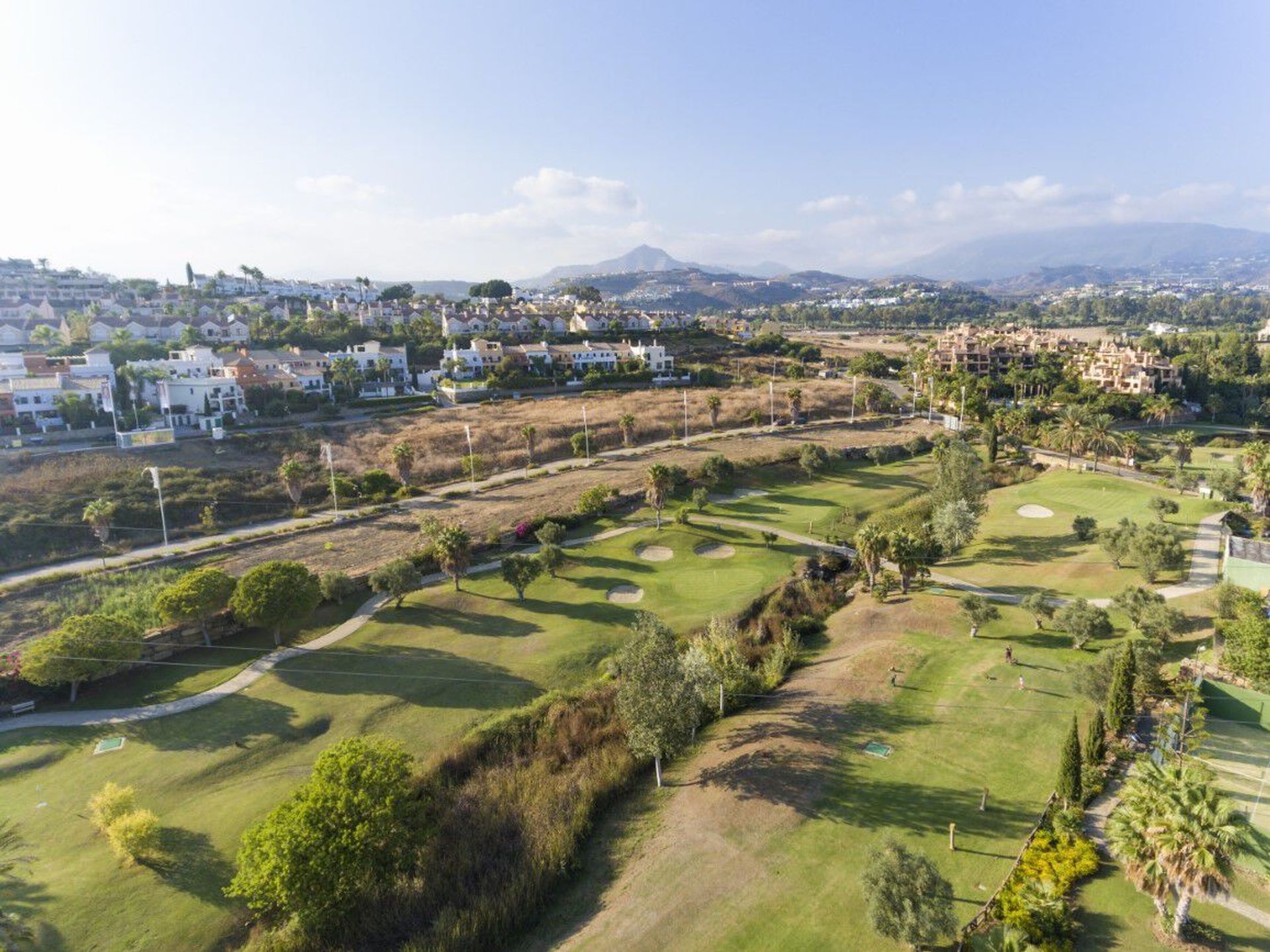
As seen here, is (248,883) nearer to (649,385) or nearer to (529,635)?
(529,635)

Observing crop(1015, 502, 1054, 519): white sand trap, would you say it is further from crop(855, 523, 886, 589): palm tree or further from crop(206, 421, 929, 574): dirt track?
crop(206, 421, 929, 574): dirt track

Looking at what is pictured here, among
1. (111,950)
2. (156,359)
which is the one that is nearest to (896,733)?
(111,950)

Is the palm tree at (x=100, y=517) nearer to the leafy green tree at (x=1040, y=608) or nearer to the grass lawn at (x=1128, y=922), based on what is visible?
the grass lawn at (x=1128, y=922)

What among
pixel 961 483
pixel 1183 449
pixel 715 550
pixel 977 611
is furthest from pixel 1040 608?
pixel 1183 449

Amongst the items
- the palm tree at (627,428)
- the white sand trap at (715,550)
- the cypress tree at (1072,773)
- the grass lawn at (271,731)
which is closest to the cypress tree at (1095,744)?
the cypress tree at (1072,773)

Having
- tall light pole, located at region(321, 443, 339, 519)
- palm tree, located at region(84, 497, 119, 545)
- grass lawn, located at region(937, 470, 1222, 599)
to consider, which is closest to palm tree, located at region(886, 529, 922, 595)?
grass lawn, located at region(937, 470, 1222, 599)

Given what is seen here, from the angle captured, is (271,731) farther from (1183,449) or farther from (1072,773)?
(1183,449)

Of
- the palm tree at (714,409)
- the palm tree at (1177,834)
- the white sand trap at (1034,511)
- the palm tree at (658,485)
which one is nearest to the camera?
the palm tree at (1177,834)
